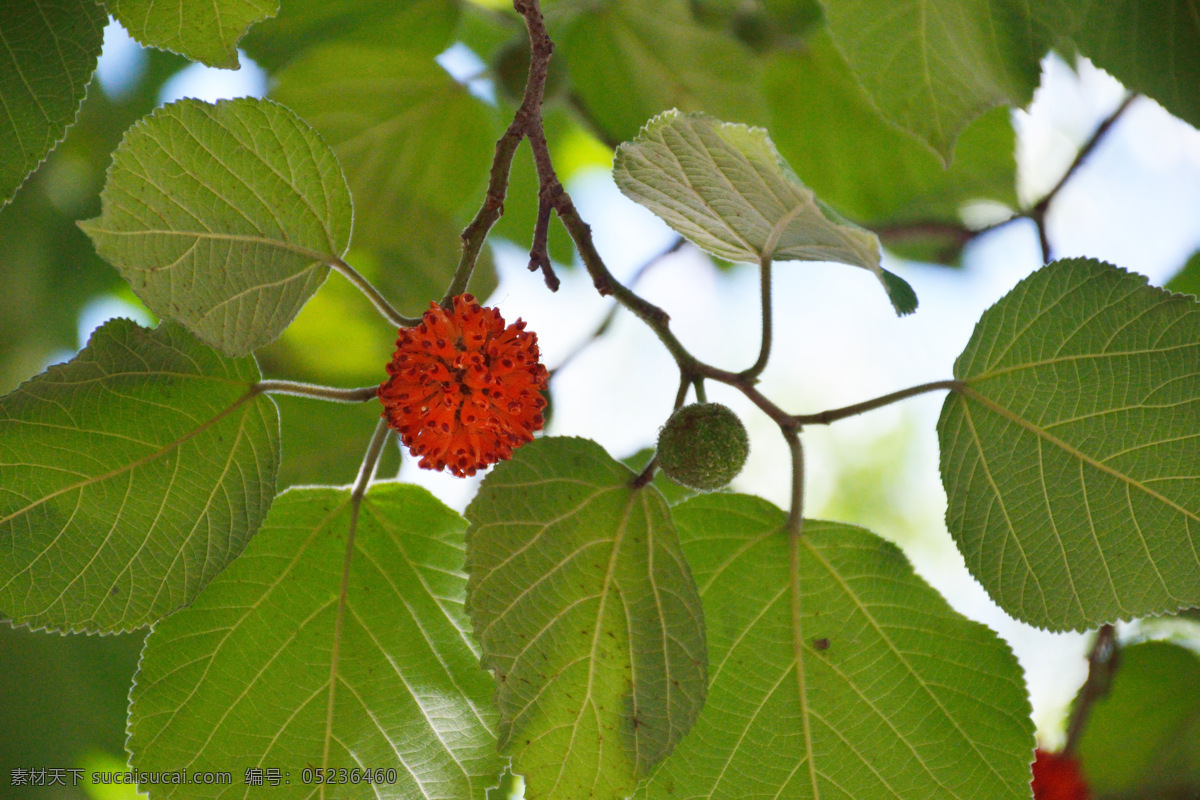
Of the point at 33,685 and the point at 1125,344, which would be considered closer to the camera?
the point at 1125,344

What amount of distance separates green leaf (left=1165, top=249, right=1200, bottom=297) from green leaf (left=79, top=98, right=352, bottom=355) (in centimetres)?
Result: 184

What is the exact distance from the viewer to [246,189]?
998 mm

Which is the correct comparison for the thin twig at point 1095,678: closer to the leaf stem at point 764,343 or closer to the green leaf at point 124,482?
the leaf stem at point 764,343

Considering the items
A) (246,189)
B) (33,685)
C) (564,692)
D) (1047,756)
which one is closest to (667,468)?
(564,692)

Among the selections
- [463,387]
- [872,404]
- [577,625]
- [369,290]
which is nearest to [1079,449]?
[872,404]

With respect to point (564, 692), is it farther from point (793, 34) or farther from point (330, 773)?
point (793, 34)

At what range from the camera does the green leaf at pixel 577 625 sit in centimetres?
103

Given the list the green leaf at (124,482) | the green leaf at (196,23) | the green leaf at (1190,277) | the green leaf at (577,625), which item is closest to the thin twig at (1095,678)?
the green leaf at (1190,277)

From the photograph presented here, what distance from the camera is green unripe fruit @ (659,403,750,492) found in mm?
1107

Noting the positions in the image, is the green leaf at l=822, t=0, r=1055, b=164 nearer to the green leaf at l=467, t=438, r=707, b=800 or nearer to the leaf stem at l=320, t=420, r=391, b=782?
the green leaf at l=467, t=438, r=707, b=800

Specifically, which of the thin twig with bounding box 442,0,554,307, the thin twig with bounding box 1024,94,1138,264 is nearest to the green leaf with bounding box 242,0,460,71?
the thin twig with bounding box 442,0,554,307

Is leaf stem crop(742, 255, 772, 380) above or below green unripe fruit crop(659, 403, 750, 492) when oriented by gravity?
above

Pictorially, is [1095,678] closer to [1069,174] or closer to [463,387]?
[1069,174]

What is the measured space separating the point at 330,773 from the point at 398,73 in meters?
1.41
